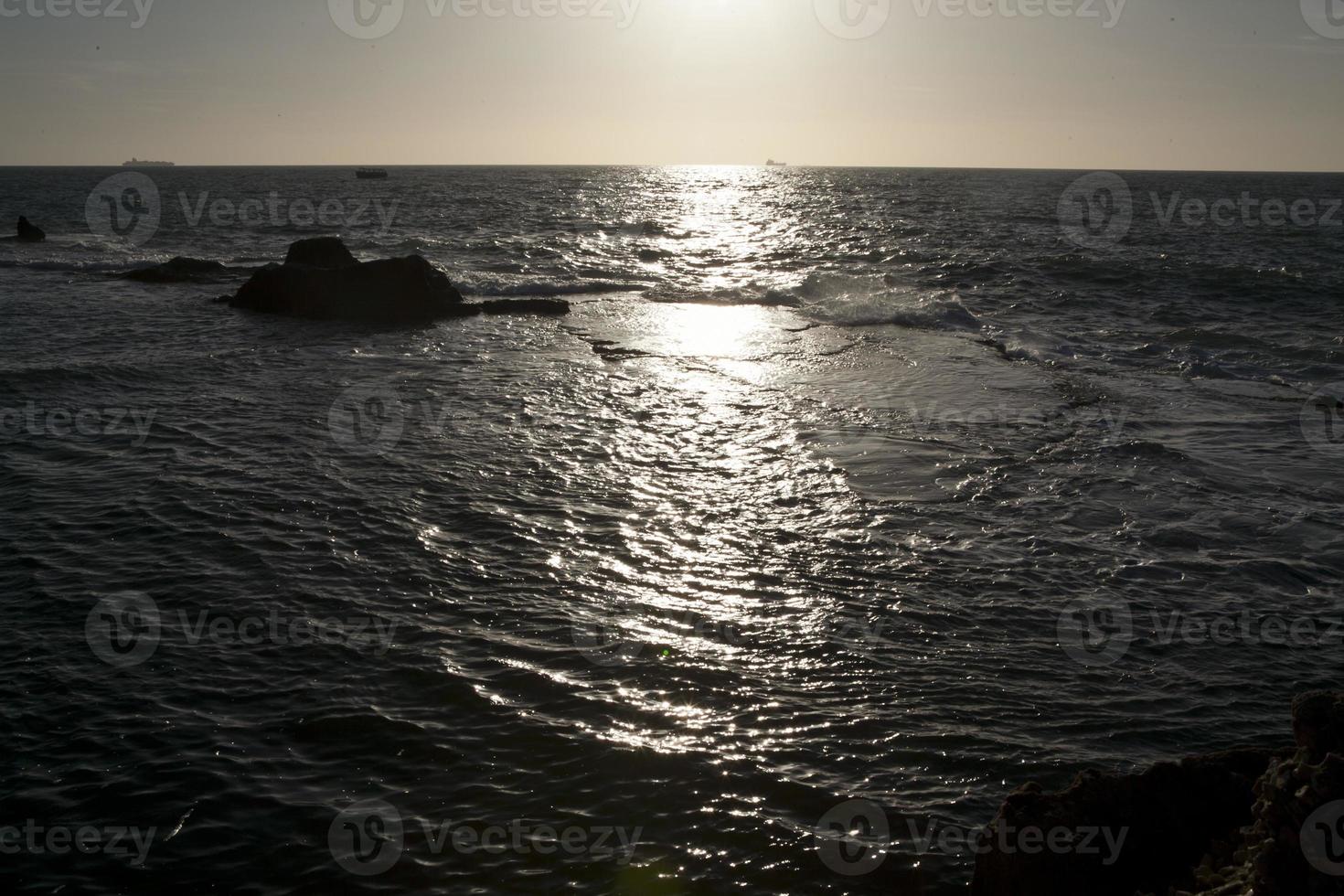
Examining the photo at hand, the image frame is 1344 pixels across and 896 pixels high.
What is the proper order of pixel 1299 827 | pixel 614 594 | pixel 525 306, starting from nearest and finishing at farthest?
pixel 1299 827
pixel 614 594
pixel 525 306

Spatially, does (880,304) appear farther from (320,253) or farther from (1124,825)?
(1124,825)

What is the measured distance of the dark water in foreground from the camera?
6.00m

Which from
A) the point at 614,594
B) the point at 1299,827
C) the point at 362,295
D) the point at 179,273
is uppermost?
the point at 179,273

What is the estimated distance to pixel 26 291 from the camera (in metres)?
28.3


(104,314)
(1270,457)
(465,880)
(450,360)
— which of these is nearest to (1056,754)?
(465,880)

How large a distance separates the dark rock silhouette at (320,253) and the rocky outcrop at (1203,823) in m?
27.0

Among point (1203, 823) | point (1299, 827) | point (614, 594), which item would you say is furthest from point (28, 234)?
point (1299, 827)

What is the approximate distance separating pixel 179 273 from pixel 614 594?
29313mm

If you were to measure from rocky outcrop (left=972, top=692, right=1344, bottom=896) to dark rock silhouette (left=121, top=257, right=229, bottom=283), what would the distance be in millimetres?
33214

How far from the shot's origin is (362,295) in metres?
26.6

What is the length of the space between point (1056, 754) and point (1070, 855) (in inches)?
82.8

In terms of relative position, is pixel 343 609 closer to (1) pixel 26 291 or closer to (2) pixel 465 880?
(2) pixel 465 880

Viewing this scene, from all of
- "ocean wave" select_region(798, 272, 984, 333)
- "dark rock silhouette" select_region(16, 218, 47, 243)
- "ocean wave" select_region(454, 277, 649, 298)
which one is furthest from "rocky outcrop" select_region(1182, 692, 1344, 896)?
"dark rock silhouette" select_region(16, 218, 47, 243)

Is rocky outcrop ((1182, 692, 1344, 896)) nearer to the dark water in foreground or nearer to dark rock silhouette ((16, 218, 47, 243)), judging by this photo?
the dark water in foreground
